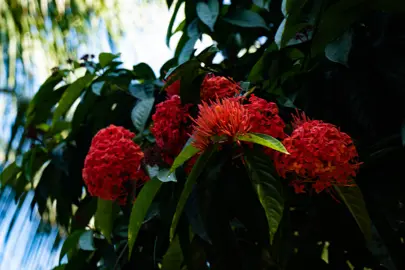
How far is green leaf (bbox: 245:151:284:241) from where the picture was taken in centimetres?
69

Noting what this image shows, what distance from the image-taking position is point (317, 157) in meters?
0.74

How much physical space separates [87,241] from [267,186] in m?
0.45

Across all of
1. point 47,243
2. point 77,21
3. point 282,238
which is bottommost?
point 47,243

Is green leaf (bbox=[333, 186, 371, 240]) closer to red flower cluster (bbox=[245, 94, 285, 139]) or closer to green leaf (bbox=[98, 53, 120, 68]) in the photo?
red flower cluster (bbox=[245, 94, 285, 139])

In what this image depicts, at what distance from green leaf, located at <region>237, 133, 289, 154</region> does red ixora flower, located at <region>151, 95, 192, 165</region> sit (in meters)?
0.15

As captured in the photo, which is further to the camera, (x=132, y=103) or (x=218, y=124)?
(x=132, y=103)

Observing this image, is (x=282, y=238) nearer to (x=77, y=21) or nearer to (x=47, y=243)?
(x=47, y=243)

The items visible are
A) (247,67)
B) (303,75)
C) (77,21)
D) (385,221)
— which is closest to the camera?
(385,221)

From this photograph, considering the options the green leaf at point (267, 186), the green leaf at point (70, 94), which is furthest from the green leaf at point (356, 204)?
the green leaf at point (70, 94)

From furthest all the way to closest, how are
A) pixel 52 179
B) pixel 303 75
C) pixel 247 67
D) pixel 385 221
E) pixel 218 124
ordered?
pixel 52 179 < pixel 247 67 < pixel 303 75 < pixel 385 221 < pixel 218 124

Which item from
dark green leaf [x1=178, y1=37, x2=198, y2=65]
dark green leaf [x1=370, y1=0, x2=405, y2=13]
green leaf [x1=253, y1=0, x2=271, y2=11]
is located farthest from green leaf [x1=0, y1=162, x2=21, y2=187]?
dark green leaf [x1=370, y1=0, x2=405, y2=13]

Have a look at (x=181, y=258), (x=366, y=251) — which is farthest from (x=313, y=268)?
(x=181, y=258)

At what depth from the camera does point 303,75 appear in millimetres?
994

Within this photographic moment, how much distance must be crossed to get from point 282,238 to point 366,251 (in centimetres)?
21
